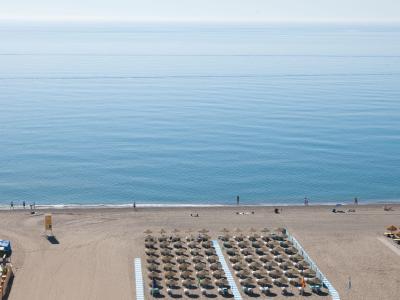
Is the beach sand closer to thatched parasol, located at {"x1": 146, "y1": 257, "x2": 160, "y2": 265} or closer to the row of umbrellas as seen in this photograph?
thatched parasol, located at {"x1": 146, "y1": 257, "x2": 160, "y2": 265}

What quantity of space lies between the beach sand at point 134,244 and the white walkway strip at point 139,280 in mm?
422

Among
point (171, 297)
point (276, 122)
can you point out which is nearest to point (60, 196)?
point (171, 297)

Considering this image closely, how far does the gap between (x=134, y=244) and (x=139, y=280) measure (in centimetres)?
774

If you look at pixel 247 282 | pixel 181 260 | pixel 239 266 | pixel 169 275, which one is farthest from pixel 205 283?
pixel 181 260

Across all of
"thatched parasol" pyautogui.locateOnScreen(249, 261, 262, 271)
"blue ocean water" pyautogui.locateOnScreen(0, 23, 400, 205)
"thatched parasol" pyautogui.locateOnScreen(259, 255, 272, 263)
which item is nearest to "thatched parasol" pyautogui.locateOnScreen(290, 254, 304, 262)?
"thatched parasol" pyautogui.locateOnScreen(259, 255, 272, 263)

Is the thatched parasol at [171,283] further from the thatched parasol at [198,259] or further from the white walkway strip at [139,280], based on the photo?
the thatched parasol at [198,259]

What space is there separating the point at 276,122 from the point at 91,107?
4322cm

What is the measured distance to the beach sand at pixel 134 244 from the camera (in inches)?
1934

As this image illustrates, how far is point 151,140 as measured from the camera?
111m

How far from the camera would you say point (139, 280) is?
4969 cm

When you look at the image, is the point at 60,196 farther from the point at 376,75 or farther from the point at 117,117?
the point at 376,75

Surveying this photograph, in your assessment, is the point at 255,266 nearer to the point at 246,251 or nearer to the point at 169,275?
A: the point at 246,251

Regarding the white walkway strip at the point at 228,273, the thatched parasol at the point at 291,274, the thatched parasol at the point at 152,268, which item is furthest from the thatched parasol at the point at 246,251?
the thatched parasol at the point at 152,268

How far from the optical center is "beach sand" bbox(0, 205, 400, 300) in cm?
4912
